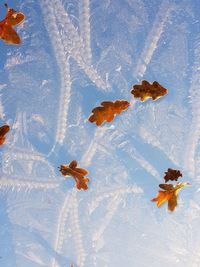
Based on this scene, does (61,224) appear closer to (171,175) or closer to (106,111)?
(106,111)

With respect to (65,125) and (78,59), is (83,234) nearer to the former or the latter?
(65,125)

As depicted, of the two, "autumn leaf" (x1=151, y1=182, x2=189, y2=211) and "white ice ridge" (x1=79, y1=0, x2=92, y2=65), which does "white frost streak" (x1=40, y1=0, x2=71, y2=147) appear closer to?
"white ice ridge" (x1=79, y1=0, x2=92, y2=65)

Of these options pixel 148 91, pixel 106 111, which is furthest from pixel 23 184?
pixel 148 91

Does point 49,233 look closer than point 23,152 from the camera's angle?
No

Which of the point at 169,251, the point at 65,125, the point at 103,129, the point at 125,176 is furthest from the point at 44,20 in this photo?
the point at 169,251

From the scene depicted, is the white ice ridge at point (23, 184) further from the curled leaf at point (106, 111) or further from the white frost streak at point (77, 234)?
the curled leaf at point (106, 111)
